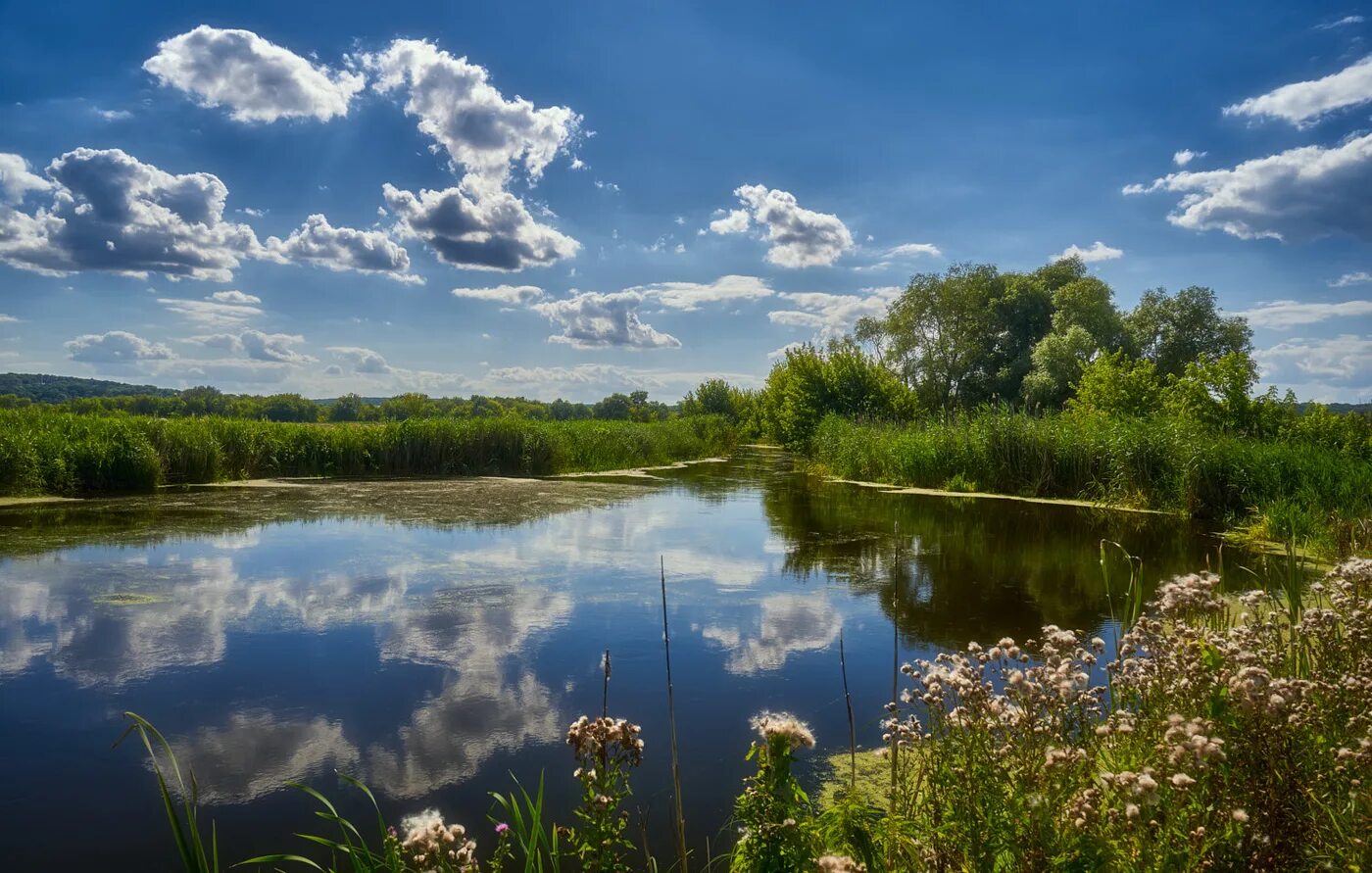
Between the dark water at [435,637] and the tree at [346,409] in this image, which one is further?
the tree at [346,409]

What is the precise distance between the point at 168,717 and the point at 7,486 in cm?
1308

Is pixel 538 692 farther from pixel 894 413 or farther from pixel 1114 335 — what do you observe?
pixel 1114 335

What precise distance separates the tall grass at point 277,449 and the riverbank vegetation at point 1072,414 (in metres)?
8.48

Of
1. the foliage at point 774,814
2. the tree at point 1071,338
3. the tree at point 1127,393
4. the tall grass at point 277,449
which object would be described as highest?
the tree at point 1071,338

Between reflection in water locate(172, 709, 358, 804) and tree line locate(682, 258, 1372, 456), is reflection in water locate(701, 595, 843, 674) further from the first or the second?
tree line locate(682, 258, 1372, 456)

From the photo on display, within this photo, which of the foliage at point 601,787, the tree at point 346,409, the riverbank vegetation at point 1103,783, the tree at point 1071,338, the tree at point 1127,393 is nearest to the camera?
the riverbank vegetation at point 1103,783

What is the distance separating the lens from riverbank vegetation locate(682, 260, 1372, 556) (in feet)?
39.9

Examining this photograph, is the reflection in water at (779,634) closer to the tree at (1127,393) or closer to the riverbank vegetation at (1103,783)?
the riverbank vegetation at (1103,783)

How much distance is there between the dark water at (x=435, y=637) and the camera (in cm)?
366

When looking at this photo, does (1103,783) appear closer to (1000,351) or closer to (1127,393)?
(1127,393)

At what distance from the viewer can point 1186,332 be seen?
37.9 m

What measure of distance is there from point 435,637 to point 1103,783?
514 cm

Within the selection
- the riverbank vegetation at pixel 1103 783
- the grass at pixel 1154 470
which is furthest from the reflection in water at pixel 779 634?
the grass at pixel 1154 470

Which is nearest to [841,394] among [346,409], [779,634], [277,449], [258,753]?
[277,449]
